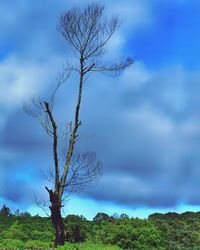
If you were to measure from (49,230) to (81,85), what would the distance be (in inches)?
558

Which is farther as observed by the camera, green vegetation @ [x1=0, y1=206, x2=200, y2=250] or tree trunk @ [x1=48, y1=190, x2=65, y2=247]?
green vegetation @ [x1=0, y1=206, x2=200, y2=250]

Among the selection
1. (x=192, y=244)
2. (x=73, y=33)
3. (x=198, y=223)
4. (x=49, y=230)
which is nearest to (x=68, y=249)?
(x=73, y=33)

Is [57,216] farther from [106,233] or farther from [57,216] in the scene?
[106,233]

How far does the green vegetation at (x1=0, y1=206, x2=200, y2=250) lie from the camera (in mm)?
27027

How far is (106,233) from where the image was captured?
30.1 metres

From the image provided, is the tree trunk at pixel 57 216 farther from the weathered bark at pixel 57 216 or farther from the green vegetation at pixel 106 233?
the green vegetation at pixel 106 233

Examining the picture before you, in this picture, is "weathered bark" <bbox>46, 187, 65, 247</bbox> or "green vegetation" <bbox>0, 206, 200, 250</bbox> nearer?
"weathered bark" <bbox>46, 187, 65, 247</bbox>

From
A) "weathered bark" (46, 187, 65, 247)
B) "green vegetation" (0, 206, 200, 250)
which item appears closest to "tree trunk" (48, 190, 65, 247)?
"weathered bark" (46, 187, 65, 247)

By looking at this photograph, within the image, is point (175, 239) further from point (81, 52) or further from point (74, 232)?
point (81, 52)

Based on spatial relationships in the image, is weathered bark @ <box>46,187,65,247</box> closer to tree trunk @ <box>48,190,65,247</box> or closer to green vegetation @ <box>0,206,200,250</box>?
tree trunk @ <box>48,190,65,247</box>

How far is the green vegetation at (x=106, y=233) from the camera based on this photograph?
88.7 feet

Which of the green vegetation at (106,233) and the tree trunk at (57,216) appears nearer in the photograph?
the tree trunk at (57,216)

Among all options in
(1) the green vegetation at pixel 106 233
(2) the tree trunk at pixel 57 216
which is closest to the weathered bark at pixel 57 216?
(2) the tree trunk at pixel 57 216

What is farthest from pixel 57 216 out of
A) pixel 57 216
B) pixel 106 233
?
pixel 106 233
